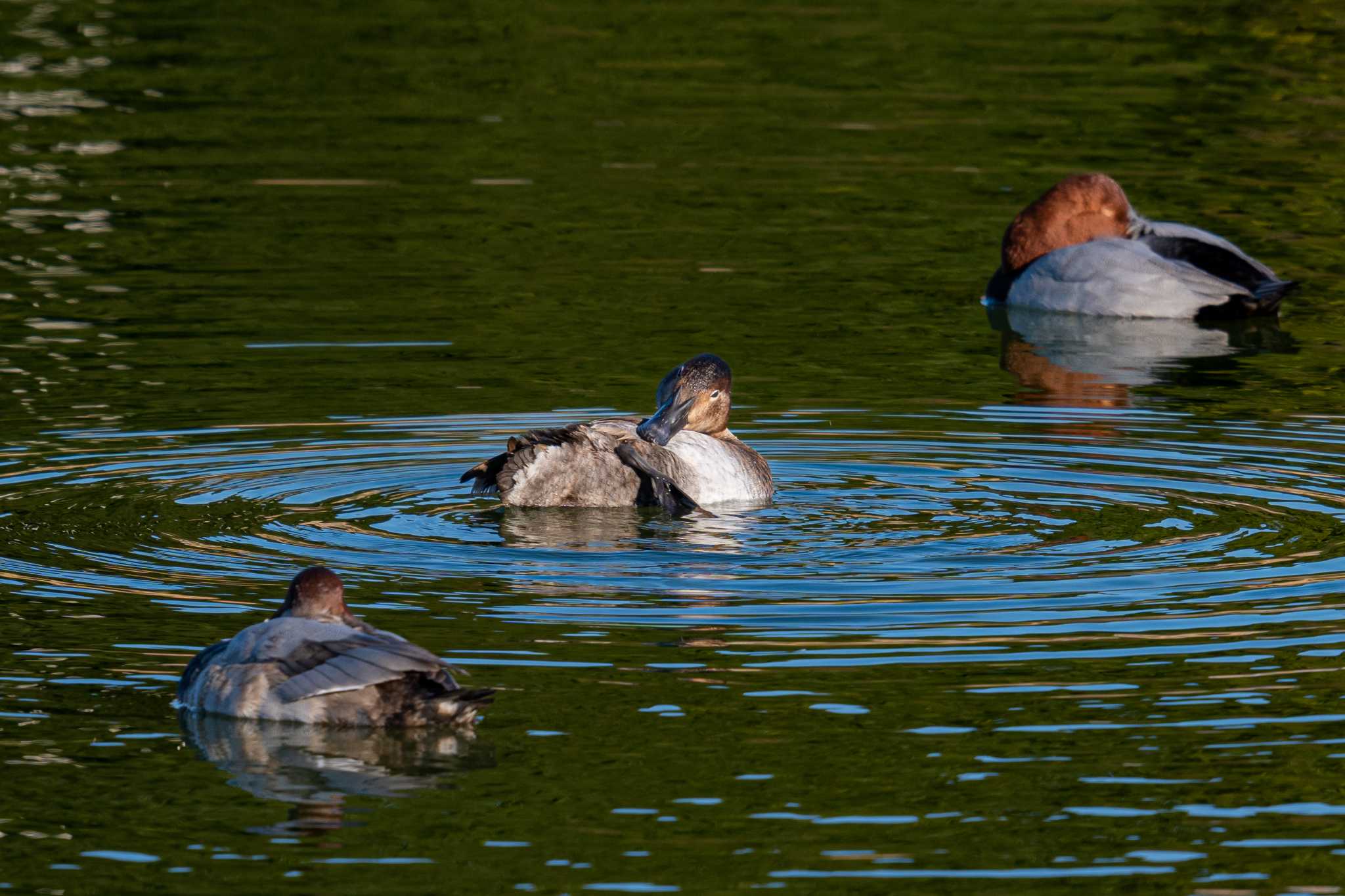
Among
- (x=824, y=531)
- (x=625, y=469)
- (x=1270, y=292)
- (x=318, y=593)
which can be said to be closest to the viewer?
(x=318, y=593)

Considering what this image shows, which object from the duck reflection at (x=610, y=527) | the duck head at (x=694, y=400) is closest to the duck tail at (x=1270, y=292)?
the duck head at (x=694, y=400)

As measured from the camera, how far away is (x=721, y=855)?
7.21 metres

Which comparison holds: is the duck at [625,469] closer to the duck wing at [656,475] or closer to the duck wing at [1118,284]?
the duck wing at [656,475]

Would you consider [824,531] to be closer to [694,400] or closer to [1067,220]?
[694,400]

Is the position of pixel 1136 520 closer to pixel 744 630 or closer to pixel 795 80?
pixel 744 630

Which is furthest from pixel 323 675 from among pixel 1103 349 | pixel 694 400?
pixel 1103 349

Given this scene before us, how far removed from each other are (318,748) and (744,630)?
6.63 ft

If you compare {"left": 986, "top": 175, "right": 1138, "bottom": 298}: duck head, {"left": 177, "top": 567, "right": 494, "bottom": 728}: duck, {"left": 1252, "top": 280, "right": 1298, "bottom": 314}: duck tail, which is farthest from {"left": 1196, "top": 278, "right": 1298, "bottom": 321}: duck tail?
{"left": 177, "top": 567, "right": 494, "bottom": 728}: duck

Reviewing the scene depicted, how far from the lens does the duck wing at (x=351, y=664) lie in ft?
26.5

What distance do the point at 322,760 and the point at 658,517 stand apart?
4037 mm

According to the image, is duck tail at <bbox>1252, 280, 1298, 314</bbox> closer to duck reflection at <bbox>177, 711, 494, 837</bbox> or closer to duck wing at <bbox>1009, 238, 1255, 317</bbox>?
duck wing at <bbox>1009, 238, 1255, 317</bbox>

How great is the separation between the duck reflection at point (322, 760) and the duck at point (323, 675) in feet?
0.14

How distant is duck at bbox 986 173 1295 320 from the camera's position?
1875 cm

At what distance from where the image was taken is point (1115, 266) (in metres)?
19.1
